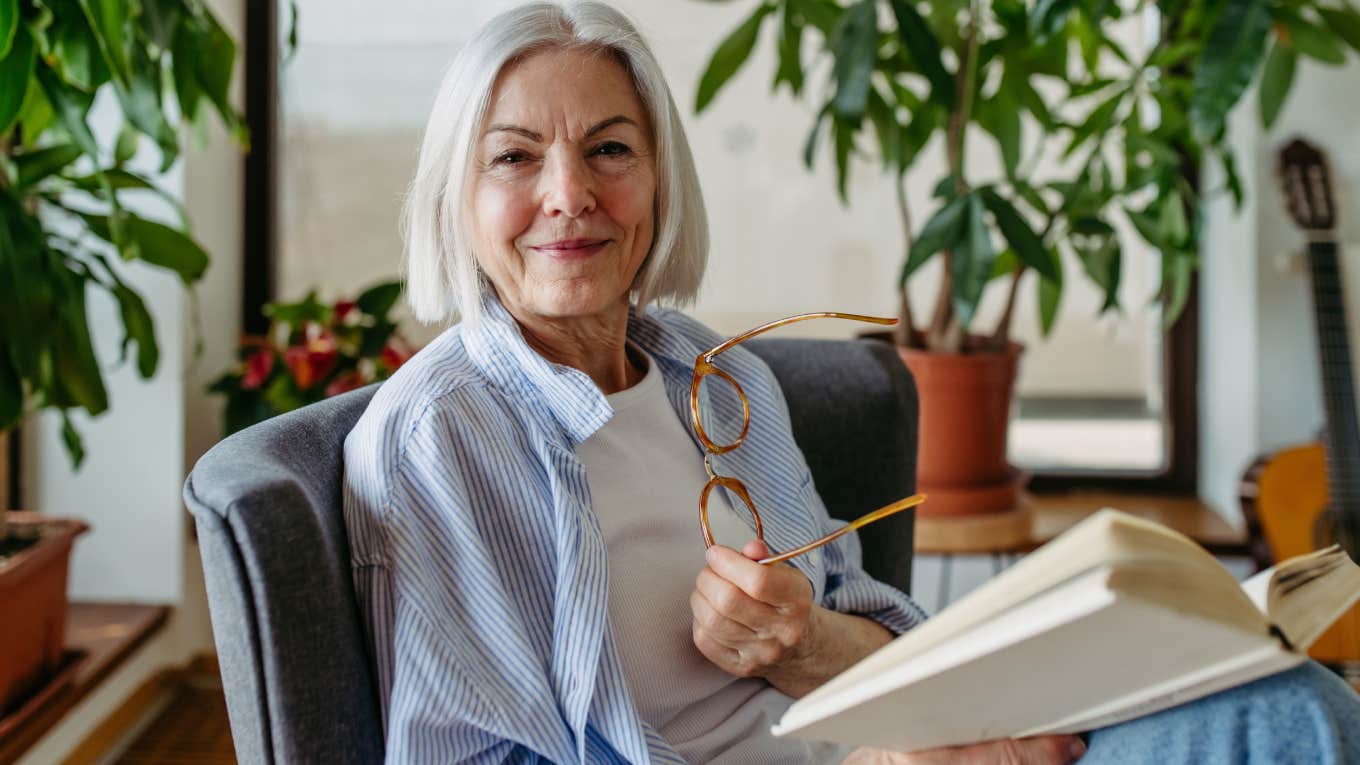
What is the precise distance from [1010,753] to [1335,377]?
5.32ft

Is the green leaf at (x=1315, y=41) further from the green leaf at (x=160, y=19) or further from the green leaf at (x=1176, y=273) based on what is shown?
the green leaf at (x=160, y=19)

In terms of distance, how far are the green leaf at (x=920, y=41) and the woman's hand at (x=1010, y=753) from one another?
3.80 feet

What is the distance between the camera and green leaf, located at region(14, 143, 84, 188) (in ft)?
5.36

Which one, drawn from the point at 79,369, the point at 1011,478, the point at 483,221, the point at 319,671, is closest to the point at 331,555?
the point at 319,671

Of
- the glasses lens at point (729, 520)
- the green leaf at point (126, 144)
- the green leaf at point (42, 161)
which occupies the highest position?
the green leaf at point (126, 144)

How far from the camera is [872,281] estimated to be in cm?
264

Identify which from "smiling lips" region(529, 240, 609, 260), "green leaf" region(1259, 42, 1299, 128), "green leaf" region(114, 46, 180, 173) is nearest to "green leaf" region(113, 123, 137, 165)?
"green leaf" region(114, 46, 180, 173)

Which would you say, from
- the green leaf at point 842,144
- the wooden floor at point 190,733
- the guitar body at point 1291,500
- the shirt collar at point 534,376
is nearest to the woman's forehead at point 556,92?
the shirt collar at point 534,376

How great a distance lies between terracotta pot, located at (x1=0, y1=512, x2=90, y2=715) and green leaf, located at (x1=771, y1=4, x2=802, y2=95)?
129 cm

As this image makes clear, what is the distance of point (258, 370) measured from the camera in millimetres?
2162

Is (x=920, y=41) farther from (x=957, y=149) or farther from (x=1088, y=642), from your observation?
(x=1088, y=642)

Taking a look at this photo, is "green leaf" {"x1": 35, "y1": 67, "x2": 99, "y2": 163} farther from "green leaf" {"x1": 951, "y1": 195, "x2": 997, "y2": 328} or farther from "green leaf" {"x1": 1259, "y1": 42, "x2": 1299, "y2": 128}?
"green leaf" {"x1": 1259, "y1": 42, "x2": 1299, "y2": 128}

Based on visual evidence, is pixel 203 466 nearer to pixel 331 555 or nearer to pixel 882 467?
pixel 331 555

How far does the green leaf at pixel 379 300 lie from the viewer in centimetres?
219
